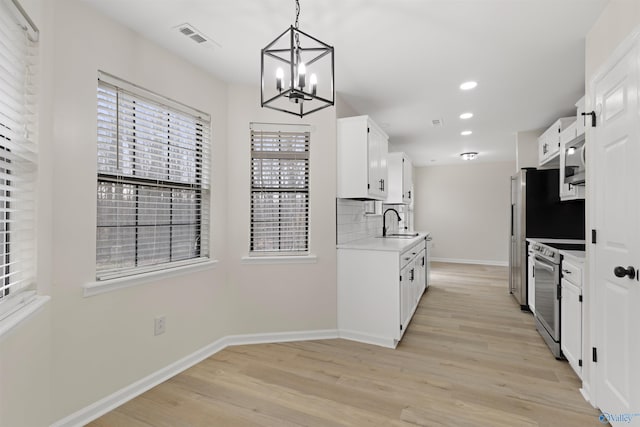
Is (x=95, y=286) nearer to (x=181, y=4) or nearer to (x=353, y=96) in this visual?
(x=181, y=4)

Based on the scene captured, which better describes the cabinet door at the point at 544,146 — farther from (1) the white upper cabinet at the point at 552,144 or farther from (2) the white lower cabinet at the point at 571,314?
(2) the white lower cabinet at the point at 571,314

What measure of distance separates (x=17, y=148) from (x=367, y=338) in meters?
2.97

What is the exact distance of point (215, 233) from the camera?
9.74 feet

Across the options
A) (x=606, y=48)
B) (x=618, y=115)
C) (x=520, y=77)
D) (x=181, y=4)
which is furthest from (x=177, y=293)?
(x=520, y=77)

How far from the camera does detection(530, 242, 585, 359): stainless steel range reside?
8.95ft

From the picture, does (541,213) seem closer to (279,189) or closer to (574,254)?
(574,254)

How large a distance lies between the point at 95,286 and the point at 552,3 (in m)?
3.41

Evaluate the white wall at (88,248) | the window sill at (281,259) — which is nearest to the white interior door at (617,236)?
the window sill at (281,259)

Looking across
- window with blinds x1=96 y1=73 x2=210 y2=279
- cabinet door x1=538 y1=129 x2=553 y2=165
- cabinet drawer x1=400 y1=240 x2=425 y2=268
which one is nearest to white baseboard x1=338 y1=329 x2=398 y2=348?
cabinet drawer x1=400 y1=240 x2=425 y2=268

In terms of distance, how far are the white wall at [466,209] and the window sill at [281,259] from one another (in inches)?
236

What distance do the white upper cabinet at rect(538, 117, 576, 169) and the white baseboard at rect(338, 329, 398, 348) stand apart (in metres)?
3.01

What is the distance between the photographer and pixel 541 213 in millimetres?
3910

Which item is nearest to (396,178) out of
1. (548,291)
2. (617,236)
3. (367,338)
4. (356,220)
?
(356,220)

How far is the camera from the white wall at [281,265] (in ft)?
10.2
